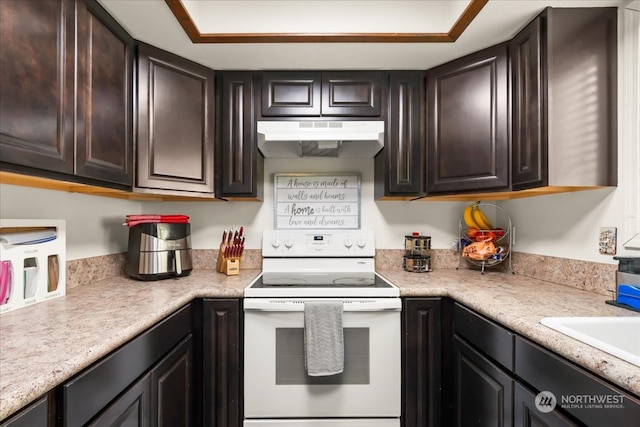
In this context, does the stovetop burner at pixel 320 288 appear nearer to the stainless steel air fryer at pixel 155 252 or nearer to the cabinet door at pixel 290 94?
the stainless steel air fryer at pixel 155 252

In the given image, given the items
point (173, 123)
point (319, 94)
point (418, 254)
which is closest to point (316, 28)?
point (319, 94)

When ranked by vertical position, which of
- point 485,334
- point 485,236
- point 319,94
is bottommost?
point 485,334

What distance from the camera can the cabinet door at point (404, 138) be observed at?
5.89 ft

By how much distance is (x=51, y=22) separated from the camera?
994 millimetres

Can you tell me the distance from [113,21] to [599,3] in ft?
6.89

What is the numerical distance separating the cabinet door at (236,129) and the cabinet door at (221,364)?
702mm

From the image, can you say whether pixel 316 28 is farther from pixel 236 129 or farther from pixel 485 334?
pixel 485 334

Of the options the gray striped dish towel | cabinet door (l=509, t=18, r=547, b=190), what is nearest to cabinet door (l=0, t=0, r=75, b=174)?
the gray striped dish towel

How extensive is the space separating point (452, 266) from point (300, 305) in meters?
1.21

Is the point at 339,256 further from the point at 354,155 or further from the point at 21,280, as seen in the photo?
the point at 21,280

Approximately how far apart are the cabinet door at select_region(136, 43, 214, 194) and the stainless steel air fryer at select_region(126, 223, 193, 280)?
25cm

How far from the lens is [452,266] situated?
2.10m

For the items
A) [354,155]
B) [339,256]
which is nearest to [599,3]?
[354,155]

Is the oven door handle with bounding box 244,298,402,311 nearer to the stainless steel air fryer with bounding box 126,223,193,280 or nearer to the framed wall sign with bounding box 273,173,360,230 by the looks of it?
the stainless steel air fryer with bounding box 126,223,193,280
